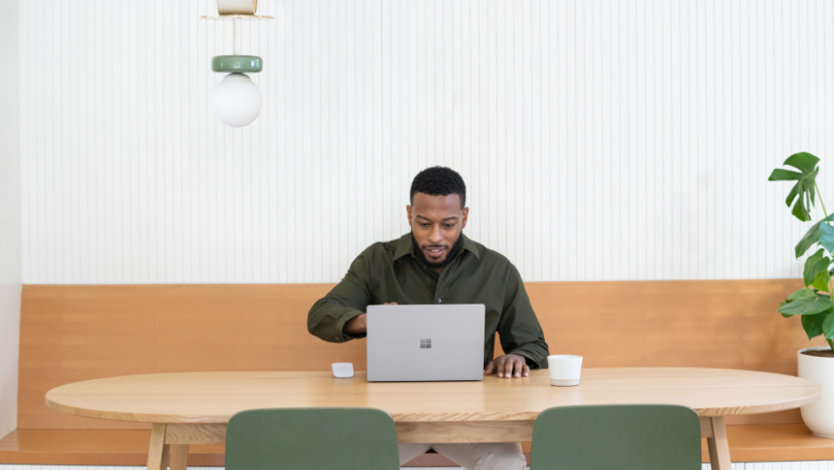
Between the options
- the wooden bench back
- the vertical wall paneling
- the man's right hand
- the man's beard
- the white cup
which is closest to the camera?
the white cup

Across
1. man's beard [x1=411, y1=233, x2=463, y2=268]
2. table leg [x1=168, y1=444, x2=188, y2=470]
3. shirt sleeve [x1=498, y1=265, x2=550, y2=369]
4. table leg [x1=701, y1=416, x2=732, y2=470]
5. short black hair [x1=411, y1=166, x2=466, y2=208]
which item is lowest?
table leg [x1=168, y1=444, x2=188, y2=470]

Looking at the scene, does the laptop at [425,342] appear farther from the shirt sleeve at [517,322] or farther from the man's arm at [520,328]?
the shirt sleeve at [517,322]

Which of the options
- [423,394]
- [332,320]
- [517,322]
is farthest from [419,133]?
[423,394]

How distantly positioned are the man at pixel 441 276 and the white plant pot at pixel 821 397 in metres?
1.21

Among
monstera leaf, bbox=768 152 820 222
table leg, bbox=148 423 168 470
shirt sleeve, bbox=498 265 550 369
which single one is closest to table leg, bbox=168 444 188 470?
table leg, bbox=148 423 168 470

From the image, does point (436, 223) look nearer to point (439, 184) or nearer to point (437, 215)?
point (437, 215)

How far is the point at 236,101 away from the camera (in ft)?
8.57

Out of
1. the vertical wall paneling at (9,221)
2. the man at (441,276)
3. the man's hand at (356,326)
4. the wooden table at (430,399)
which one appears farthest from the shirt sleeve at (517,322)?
the vertical wall paneling at (9,221)

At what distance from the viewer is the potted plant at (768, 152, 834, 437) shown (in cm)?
341

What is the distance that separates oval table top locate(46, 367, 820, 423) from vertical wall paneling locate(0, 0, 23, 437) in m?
1.28

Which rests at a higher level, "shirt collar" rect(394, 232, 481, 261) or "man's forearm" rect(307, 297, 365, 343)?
"shirt collar" rect(394, 232, 481, 261)

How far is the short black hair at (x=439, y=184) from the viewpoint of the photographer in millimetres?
3045

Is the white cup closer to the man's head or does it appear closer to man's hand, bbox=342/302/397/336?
man's hand, bbox=342/302/397/336

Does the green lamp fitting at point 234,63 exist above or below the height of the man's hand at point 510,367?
above
